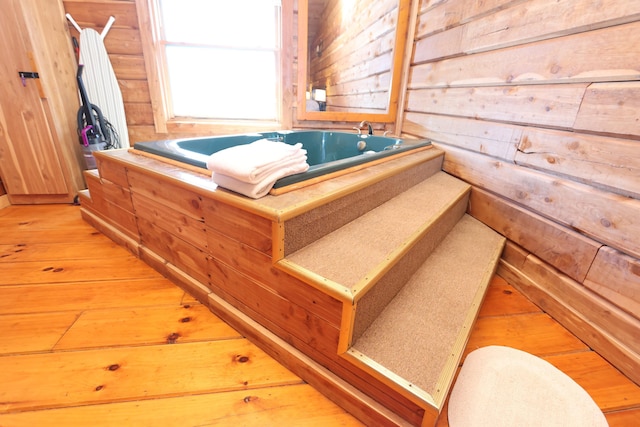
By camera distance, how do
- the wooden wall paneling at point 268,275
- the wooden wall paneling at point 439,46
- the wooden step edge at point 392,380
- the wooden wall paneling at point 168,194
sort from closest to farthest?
the wooden step edge at point 392,380
the wooden wall paneling at point 268,275
the wooden wall paneling at point 168,194
the wooden wall paneling at point 439,46

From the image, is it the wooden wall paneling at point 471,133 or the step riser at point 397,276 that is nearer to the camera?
the step riser at point 397,276

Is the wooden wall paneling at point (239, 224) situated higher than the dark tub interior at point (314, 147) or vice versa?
the dark tub interior at point (314, 147)

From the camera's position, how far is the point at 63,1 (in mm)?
2197

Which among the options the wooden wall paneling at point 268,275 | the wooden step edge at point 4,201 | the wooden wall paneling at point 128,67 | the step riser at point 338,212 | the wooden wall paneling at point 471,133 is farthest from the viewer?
the wooden wall paneling at point 128,67

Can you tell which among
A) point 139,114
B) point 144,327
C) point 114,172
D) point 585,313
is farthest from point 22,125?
point 585,313

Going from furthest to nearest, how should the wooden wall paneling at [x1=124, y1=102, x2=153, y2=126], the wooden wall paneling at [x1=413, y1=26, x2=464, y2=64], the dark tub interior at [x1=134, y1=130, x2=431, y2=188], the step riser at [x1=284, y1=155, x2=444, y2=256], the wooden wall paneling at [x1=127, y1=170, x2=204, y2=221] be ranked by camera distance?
the wooden wall paneling at [x1=124, y1=102, x2=153, y2=126], the wooden wall paneling at [x1=413, y1=26, x2=464, y2=64], the dark tub interior at [x1=134, y1=130, x2=431, y2=188], the wooden wall paneling at [x1=127, y1=170, x2=204, y2=221], the step riser at [x1=284, y1=155, x2=444, y2=256]

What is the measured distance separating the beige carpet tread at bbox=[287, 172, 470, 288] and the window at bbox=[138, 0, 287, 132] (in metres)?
1.84

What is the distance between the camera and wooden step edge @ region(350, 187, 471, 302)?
776 mm

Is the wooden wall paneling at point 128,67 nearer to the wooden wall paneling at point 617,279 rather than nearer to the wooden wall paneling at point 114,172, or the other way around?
the wooden wall paneling at point 114,172

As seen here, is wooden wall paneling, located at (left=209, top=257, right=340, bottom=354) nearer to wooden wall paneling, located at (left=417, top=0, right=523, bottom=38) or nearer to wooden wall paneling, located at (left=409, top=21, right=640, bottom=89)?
wooden wall paneling, located at (left=409, top=21, right=640, bottom=89)

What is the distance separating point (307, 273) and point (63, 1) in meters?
3.03

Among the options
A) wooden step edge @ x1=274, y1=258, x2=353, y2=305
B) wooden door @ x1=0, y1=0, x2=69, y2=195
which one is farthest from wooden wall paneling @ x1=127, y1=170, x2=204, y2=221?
wooden door @ x1=0, y1=0, x2=69, y2=195

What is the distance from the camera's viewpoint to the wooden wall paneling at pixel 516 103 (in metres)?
1.17

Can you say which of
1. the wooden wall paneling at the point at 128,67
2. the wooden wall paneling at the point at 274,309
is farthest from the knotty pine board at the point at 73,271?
the wooden wall paneling at the point at 128,67
